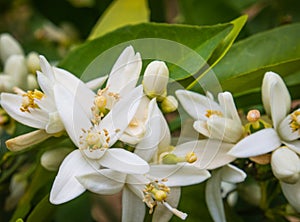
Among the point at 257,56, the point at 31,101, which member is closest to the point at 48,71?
the point at 31,101

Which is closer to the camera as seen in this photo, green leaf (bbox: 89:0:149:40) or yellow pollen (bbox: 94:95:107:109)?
yellow pollen (bbox: 94:95:107:109)

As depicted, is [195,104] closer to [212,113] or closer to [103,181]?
[212,113]

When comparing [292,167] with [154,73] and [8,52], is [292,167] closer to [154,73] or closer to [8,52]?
[154,73]

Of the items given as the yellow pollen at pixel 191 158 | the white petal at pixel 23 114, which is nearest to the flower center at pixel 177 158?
the yellow pollen at pixel 191 158

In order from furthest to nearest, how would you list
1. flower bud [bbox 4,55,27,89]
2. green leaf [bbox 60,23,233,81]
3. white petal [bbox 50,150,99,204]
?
flower bud [bbox 4,55,27,89]
green leaf [bbox 60,23,233,81]
white petal [bbox 50,150,99,204]

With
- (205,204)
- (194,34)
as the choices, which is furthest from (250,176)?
(194,34)

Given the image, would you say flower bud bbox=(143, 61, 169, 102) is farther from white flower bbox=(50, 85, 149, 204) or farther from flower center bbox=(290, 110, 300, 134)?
flower center bbox=(290, 110, 300, 134)

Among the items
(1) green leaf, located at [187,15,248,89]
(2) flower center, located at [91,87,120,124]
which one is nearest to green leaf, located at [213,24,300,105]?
(1) green leaf, located at [187,15,248,89]
